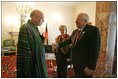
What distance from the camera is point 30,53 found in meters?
1.06

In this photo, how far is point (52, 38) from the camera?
1258mm

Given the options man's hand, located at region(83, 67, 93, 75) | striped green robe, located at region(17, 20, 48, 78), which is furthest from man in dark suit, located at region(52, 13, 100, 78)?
striped green robe, located at region(17, 20, 48, 78)

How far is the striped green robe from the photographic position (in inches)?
41.3

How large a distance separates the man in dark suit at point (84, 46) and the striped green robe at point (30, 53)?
0.19 m

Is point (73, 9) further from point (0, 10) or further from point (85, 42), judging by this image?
point (0, 10)

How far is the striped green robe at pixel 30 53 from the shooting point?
1.05 metres

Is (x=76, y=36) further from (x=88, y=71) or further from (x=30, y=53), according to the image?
(x=30, y=53)

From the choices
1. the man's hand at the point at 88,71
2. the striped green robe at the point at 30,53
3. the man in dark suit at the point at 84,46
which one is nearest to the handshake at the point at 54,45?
the man in dark suit at the point at 84,46

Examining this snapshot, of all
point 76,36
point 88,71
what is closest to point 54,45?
point 76,36

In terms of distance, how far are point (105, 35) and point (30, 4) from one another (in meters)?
0.75

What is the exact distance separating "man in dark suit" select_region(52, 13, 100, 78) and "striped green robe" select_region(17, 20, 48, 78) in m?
0.19

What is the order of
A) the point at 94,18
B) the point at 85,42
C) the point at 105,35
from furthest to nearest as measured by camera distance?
the point at 105,35 → the point at 94,18 → the point at 85,42

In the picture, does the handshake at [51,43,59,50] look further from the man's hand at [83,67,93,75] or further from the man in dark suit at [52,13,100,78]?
the man's hand at [83,67,93,75]

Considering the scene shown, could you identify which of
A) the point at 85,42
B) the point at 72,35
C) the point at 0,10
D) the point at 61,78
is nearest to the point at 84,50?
the point at 85,42
